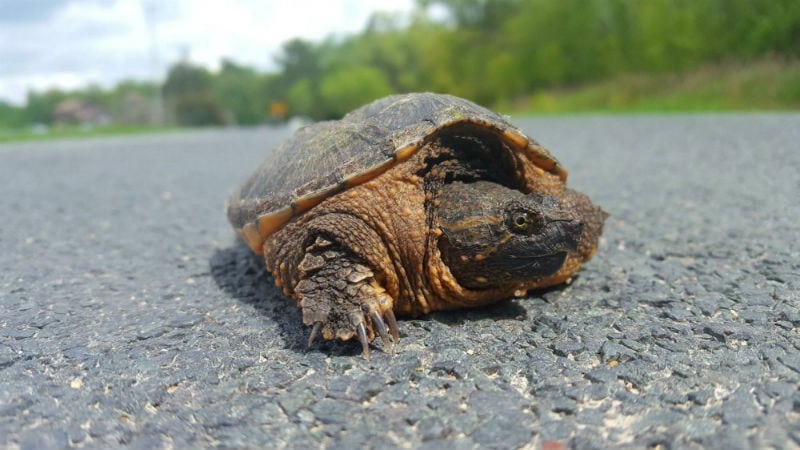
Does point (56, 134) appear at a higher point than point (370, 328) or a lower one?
higher

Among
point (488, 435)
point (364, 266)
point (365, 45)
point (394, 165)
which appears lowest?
point (488, 435)

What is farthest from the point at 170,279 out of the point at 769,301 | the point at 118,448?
the point at 769,301

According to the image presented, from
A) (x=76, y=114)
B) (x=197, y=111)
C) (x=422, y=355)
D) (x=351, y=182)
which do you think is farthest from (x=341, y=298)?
(x=76, y=114)

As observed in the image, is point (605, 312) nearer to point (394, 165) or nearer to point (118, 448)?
point (394, 165)

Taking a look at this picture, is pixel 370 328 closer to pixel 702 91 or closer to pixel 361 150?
pixel 361 150

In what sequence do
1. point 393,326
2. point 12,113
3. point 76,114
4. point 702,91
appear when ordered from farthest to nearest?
point 12,113, point 76,114, point 702,91, point 393,326

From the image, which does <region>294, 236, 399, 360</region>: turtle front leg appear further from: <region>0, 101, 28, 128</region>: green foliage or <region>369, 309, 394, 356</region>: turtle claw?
<region>0, 101, 28, 128</region>: green foliage
